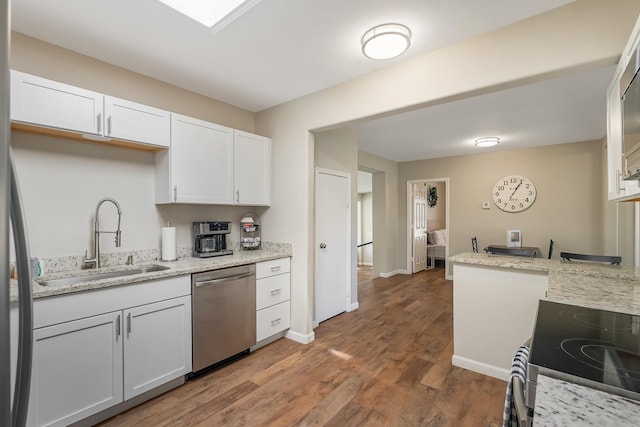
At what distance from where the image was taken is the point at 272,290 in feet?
9.66

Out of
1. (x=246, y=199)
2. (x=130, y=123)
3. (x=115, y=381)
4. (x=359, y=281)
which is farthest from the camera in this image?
(x=359, y=281)

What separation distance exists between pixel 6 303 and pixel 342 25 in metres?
2.05

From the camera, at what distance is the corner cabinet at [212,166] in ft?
8.27

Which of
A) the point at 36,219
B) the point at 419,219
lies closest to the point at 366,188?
the point at 419,219

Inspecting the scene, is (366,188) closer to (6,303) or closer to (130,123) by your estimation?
(130,123)

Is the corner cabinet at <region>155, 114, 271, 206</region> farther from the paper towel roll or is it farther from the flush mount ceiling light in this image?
the flush mount ceiling light

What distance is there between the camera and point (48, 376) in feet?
5.31

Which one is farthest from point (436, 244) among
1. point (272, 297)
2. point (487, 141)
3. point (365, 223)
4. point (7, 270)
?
point (7, 270)

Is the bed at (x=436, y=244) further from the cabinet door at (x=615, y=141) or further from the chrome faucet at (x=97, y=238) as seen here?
the chrome faucet at (x=97, y=238)

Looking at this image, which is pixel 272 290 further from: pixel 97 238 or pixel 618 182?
pixel 618 182

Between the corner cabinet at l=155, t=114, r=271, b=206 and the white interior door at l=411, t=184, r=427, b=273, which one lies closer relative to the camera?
the corner cabinet at l=155, t=114, r=271, b=206

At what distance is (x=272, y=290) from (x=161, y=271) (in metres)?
1.13

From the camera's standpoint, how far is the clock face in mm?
5152

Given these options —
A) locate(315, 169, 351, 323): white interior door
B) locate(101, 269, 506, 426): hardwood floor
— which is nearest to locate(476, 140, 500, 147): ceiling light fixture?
locate(315, 169, 351, 323): white interior door
